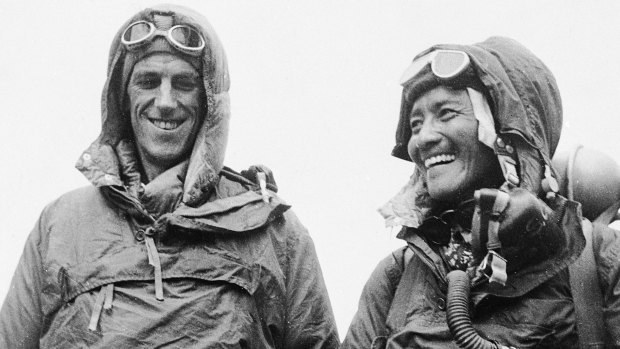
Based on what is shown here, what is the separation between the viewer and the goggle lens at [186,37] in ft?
23.8

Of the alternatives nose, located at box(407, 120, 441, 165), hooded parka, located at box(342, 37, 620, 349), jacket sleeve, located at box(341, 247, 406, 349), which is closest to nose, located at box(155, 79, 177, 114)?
hooded parka, located at box(342, 37, 620, 349)

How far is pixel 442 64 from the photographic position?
660cm

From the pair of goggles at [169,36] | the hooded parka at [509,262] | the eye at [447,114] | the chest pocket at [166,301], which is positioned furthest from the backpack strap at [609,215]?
the pair of goggles at [169,36]

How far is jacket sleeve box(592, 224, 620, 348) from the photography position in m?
5.83

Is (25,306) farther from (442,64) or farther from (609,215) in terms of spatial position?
(609,215)

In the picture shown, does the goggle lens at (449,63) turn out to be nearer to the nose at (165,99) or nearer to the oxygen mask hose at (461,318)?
the oxygen mask hose at (461,318)

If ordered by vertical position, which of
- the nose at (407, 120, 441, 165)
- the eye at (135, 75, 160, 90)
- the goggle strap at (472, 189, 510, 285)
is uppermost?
the eye at (135, 75, 160, 90)

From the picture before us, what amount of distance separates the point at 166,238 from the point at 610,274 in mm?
2458

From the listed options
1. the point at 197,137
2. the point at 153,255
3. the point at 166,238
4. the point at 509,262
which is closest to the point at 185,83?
the point at 197,137

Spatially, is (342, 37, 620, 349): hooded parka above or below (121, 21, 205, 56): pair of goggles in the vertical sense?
below

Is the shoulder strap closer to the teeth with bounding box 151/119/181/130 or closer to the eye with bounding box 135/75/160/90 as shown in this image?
the teeth with bounding box 151/119/181/130

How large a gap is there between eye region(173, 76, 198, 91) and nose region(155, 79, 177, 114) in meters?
0.06

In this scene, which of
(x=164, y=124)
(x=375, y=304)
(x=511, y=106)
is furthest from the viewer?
(x=164, y=124)

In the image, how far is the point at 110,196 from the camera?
7.02 metres
